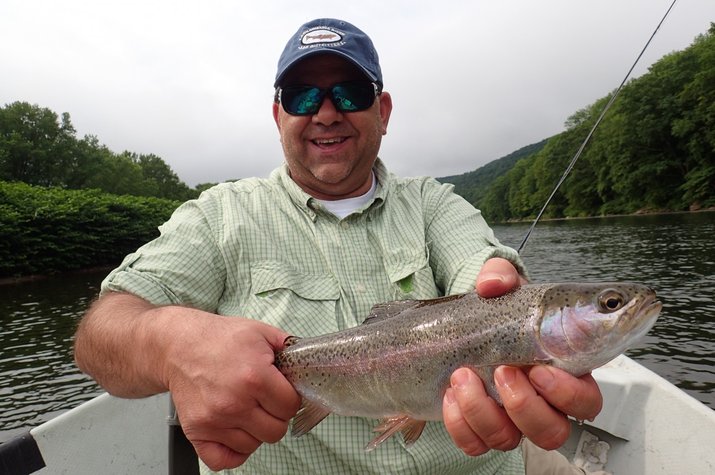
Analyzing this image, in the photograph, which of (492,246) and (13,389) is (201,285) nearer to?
(492,246)

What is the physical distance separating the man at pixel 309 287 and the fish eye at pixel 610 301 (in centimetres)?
31

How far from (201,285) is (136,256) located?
0.38 m

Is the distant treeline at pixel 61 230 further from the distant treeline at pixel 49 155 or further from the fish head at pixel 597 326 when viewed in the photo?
the fish head at pixel 597 326

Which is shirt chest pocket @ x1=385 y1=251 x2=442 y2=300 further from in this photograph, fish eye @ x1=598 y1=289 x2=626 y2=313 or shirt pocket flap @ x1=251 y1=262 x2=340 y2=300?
fish eye @ x1=598 y1=289 x2=626 y2=313

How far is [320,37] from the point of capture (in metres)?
3.18

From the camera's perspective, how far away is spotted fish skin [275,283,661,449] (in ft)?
6.63

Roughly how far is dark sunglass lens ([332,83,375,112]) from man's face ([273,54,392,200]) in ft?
0.13

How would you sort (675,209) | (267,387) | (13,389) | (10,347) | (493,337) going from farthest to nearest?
(675,209)
(10,347)
(13,389)
(493,337)
(267,387)

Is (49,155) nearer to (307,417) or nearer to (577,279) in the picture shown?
(577,279)

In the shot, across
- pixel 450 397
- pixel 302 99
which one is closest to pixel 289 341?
pixel 450 397

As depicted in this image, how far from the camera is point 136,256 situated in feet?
8.45

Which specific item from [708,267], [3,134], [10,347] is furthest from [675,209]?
[3,134]

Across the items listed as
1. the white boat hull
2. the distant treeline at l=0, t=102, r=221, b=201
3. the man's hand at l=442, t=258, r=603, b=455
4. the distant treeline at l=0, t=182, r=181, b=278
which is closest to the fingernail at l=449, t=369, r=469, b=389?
the man's hand at l=442, t=258, r=603, b=455

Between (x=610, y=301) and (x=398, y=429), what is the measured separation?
1.12 meters
